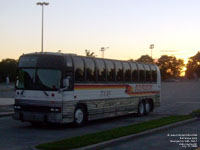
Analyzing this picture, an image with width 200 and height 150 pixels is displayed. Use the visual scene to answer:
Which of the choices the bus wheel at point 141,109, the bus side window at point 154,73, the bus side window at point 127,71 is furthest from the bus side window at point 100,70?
the bus side window at point 154,73

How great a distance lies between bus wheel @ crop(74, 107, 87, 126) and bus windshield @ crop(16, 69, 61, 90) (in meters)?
1.64

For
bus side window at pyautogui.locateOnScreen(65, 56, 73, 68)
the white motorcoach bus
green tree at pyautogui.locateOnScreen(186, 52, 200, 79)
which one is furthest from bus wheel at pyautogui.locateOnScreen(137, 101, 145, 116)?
green tree at pyautogui.locateOnScreen(186, 52, 200, 79)

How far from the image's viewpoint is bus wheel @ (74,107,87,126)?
16.2 m

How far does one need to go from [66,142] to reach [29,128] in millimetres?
5366

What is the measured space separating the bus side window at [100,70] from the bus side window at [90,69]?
0.41 m

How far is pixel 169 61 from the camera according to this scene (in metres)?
167

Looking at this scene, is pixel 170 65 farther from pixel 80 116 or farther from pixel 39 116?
pixel 39 116

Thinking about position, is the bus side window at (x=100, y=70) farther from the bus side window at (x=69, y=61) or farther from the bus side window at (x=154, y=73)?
the bus side window at (x=154, y=73)

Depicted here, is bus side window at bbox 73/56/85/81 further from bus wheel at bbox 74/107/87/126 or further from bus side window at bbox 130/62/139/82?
bus side window at bbox 130/62/139/82

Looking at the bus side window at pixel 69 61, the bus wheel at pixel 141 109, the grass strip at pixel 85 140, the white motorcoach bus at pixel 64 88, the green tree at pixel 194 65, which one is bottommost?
the grass strip at pixel 85 140

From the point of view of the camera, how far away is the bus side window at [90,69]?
17000 millimetres

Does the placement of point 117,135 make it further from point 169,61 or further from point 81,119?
point 169,61

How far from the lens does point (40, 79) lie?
15578 millimetres

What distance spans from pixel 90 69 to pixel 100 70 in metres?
0.92
